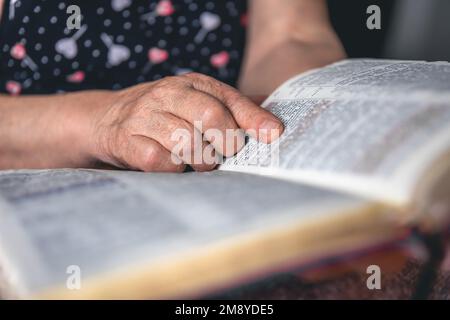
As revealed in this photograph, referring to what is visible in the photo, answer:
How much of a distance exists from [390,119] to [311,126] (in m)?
0.07

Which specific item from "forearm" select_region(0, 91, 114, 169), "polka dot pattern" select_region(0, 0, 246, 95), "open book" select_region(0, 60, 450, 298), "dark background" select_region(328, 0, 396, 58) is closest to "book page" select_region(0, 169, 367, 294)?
"open book" select_region(0, 60, 450, 298)

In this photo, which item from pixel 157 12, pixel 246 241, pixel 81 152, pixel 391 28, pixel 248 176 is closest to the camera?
pixel 246 241

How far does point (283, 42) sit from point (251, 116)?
1.15ft

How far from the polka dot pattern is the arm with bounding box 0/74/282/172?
84 millimetres

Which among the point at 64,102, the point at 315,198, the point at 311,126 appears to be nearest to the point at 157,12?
the point at 64,102

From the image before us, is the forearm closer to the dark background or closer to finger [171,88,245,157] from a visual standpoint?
finger [171,88,245,157]

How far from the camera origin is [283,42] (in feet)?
2.52

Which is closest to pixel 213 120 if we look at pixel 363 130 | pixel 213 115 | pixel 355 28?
pixel 213 115

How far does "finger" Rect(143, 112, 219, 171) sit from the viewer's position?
0.45 metres

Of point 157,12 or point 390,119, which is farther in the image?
point 157,12

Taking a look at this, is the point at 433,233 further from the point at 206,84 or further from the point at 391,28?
the point at 391,28

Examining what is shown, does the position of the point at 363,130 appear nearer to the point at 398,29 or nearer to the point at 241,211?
the point at 241,211
